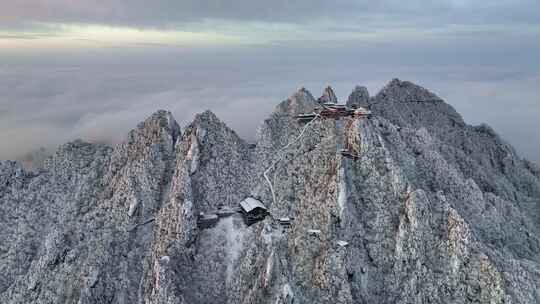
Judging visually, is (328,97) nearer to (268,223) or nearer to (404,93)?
(268,223)

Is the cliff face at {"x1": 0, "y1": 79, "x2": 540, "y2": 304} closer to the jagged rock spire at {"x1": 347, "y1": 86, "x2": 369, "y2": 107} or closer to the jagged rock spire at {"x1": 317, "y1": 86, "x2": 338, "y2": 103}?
the jagged rock spire at {"x1": 317, "y1": 86, "x2": 338, "y2": 103}

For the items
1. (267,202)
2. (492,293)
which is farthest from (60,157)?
(492,293)

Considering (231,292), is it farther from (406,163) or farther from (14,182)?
(14,182)

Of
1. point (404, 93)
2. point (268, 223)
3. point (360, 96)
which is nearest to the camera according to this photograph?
point (268, 223)

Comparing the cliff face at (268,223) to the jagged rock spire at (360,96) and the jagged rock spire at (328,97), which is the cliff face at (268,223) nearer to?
the jagged rock spire at (328,97)

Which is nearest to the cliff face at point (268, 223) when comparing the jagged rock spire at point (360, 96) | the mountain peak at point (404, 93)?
the jagged rock spire at point (360, 96)

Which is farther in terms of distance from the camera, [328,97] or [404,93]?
[404,93]

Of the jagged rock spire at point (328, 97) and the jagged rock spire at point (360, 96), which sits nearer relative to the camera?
the jagged rock spire at point (328, 97)

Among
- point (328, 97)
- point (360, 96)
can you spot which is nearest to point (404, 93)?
point (360, 96)

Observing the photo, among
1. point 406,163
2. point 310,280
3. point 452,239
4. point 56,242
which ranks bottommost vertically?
point 56,242
